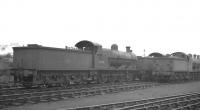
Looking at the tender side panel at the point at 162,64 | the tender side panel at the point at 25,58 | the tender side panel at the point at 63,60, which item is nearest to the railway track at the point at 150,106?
the tender side panel at the point at 63,60

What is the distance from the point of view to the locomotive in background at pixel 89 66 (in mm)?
15680

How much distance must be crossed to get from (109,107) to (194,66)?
2567 centimetres

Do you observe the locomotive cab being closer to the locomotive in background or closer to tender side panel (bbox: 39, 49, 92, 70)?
the locomotive in background

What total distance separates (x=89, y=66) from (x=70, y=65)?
7.00ft

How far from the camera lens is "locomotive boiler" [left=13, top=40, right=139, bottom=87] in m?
15.6

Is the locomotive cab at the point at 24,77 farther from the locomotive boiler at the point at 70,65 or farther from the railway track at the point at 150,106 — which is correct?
the railway track at the point at 150,106

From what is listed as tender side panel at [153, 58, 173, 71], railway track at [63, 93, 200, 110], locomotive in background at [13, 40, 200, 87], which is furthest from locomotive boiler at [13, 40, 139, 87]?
railway track at [63, 93, 200, 110]

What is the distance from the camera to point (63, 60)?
17203 mm

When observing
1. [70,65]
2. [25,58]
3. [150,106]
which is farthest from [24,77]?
[150,106]

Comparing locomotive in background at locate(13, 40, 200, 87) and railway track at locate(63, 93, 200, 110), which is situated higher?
locomotive in background at locate(13, 40, 200, 87)

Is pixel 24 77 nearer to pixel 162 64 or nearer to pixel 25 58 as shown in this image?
pixel 25 58

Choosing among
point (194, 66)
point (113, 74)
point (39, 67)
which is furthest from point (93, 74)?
point (194, 66)

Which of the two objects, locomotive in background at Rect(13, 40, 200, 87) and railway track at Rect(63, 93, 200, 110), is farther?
locomotive in background at Rect(13, 40, 200, 87)

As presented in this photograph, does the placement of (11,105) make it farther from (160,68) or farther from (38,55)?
(160,68)
